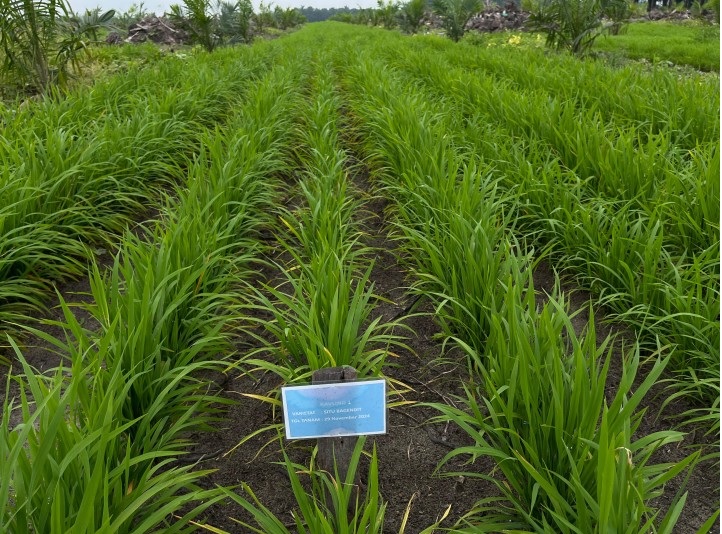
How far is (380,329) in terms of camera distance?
2.29m

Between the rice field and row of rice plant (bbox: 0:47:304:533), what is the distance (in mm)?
10

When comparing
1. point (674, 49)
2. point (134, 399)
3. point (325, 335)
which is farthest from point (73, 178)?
point (674, 49)

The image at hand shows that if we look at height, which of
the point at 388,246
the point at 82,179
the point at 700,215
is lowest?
the point at 388,246

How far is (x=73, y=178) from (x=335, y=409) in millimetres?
2394

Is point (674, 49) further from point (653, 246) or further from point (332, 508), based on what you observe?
point (332, 508)

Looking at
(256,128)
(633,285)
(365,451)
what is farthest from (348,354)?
(256,128)

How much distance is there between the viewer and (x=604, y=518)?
3.31ft

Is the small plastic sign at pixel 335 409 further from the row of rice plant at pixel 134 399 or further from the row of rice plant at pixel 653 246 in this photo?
the row of rice plant at pixel 653 246

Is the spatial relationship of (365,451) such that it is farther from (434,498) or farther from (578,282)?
(578,282)

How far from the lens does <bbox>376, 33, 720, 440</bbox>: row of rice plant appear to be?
1.82 metres

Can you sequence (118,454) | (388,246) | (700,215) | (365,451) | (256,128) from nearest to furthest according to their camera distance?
(118,454), (365,451), (700,215), (388,246), (256,128)

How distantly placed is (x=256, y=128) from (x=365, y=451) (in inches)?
116

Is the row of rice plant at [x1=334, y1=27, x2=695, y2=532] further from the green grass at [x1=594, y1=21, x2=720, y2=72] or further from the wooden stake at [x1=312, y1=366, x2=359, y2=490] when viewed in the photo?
the green grass at [x1=594, y1=21, x2=720, y2=72]

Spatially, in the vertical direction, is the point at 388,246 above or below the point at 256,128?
below
